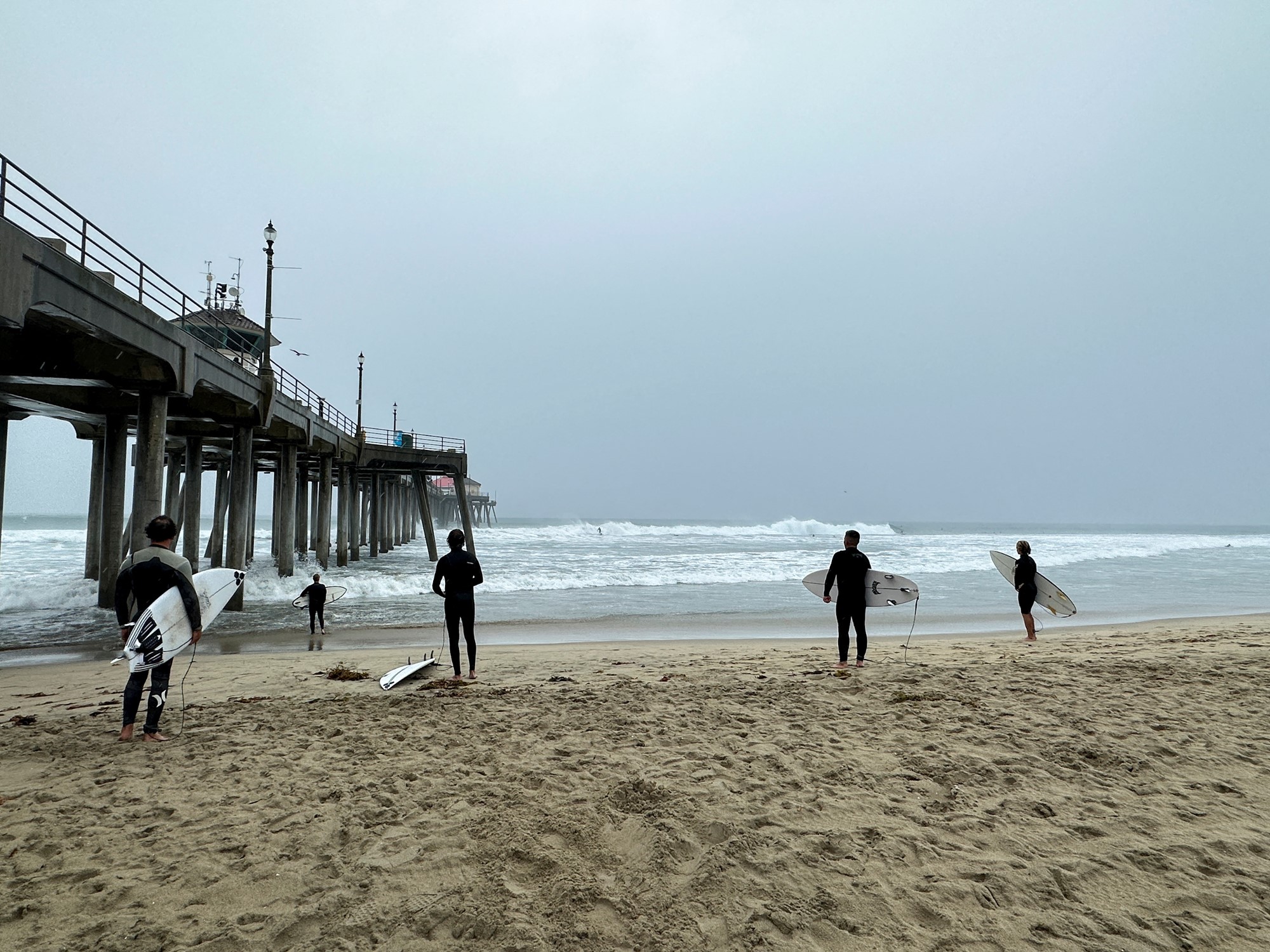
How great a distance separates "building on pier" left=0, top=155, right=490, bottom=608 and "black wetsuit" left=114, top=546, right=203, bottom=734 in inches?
169

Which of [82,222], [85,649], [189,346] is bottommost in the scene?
[85,649]

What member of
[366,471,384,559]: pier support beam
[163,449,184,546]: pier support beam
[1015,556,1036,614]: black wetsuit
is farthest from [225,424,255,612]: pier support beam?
[366,471,384,559]: pier support beam

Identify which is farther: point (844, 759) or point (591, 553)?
point (591, 553)

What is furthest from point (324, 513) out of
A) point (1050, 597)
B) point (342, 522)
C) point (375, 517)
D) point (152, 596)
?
point (1050, 597)

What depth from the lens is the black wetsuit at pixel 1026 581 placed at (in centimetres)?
1087

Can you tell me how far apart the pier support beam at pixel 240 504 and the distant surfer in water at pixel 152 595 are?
451 inches

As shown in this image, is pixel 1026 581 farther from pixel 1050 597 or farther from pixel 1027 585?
pixel 1050 597

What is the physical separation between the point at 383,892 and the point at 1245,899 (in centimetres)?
371

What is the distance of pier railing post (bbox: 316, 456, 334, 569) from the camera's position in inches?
975

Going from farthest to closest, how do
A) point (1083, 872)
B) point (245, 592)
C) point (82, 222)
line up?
point (245, 592), point (82, 222), point (1083, 872)

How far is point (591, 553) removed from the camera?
125 ft

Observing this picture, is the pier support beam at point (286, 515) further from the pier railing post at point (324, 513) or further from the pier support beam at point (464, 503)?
the pier support beam at point (464, 503)

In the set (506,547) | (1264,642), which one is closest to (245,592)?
(1264,642)

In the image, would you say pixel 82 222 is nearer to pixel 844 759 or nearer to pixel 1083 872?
pixel 844 759
